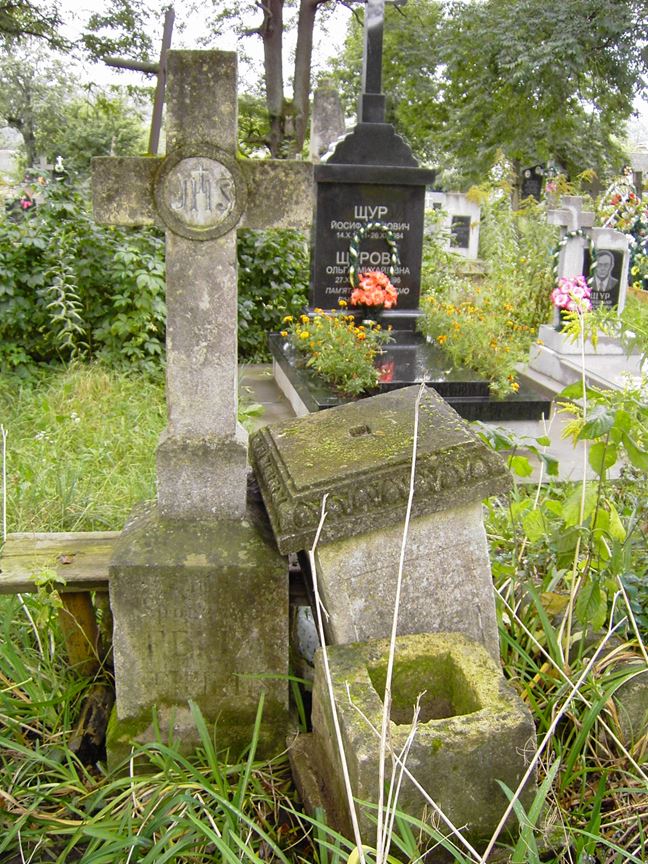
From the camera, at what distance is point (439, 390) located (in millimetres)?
5602

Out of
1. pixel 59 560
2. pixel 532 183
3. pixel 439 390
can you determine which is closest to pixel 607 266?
pixel 439 390

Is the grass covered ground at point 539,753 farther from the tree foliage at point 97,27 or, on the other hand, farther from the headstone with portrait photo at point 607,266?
the tree foliage at point 97,27

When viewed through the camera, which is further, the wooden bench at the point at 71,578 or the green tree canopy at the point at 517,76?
the green tree canopy at the point at 517,76

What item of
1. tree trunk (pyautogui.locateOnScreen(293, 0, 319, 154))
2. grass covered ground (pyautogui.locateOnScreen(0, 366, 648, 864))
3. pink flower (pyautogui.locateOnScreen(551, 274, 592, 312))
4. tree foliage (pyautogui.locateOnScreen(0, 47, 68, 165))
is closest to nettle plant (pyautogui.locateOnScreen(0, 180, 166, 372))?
pink flower (pyautogui.locateOnScreen(551, 274, 592, 312))

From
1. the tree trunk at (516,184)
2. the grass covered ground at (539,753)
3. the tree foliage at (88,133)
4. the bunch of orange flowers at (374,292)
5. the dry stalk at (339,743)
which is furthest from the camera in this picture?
the tree foliage at (88,133)

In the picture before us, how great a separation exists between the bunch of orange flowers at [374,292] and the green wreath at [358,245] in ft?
0.70

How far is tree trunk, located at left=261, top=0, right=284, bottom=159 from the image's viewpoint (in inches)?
611

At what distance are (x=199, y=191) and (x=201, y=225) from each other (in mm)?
102

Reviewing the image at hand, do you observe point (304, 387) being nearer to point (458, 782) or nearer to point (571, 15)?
point (458, 782)

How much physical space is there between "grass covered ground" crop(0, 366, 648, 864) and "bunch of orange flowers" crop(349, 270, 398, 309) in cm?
376

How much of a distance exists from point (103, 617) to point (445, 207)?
46.2 feet

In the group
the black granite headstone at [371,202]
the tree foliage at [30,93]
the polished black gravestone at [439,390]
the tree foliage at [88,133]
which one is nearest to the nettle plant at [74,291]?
the polished black gravestone at [439,390]

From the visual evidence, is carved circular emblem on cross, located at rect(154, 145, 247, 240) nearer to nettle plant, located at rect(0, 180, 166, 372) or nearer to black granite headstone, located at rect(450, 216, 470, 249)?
nettle plant, located at rect(0, 180, 166, 372)

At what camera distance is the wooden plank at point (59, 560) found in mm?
2592
